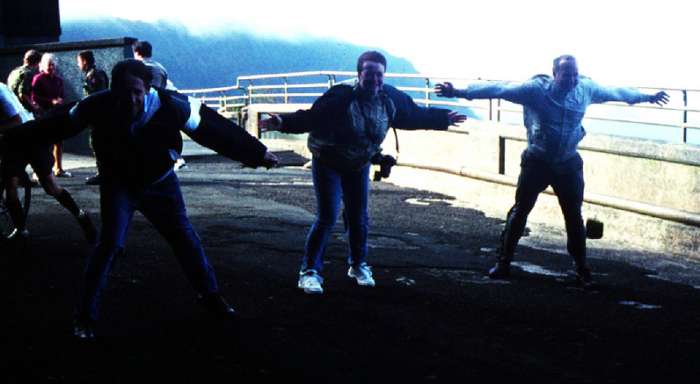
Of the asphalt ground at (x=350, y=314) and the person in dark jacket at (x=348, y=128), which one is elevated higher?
the person in dark jacket at (x=348, y=128)

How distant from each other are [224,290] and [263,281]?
1.63 ft

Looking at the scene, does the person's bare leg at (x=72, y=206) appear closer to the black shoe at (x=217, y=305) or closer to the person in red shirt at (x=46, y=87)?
the black shoe at (x=217, y=305)

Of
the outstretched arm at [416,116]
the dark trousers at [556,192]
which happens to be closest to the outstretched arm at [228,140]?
the outstretched arm at [416,116]

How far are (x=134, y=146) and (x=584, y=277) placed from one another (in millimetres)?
4137

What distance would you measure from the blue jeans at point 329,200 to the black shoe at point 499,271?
1.40 metres

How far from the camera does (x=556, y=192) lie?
9.96m

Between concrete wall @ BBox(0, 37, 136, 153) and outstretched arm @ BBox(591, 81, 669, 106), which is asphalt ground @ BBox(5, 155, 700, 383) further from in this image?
concrete wall @ BBox(0, 37, 136, 153)

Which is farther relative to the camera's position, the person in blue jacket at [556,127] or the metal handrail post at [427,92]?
the metal handrail post at [427,92]

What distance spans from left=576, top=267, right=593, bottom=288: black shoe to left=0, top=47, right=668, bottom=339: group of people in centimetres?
2

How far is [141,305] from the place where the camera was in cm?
827

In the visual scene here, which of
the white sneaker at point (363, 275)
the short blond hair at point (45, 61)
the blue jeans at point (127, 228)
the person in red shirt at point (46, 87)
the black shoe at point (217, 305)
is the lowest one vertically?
the white sneaker at point (363, 275)

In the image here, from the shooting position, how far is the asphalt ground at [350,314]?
6.54 m

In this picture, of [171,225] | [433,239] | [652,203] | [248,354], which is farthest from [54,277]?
[652,203]

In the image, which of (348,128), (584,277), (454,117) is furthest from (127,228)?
(584,277)
